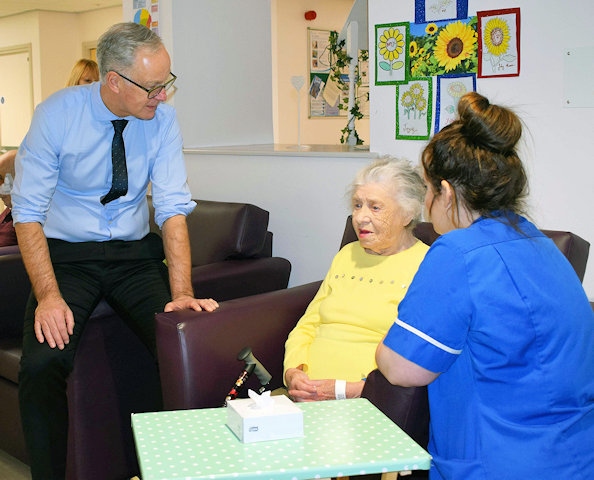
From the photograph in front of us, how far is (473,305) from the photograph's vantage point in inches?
60.0

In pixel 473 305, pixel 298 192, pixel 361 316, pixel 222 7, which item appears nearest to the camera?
pixel 473 305

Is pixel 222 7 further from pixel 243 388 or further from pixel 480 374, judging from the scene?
pixel 480 374

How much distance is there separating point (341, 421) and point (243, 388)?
840 millimetres

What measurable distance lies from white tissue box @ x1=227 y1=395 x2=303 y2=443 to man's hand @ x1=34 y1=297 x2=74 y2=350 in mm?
998

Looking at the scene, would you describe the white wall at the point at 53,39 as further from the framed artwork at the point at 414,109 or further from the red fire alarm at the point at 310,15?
the framed artwork at the point at 414,109

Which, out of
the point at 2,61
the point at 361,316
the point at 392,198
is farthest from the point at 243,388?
the point at 2,61

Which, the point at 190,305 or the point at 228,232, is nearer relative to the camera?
the point at 190,305

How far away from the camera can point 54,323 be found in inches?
92.7

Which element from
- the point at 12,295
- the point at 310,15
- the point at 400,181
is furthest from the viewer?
the point at 310,15

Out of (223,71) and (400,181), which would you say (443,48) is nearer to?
(400,181)

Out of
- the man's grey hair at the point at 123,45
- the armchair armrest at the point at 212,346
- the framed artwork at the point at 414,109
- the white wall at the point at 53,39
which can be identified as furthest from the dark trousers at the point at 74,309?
the white wall at the point at 53,39

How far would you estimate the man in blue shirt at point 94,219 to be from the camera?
2377 millimetres

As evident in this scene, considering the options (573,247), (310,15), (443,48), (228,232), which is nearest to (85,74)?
(228,232)

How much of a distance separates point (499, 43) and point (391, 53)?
0.47m
